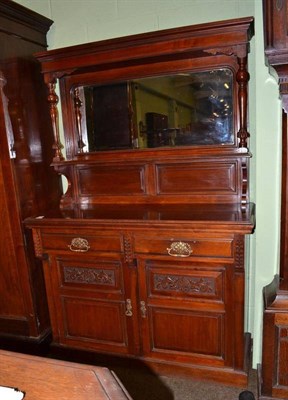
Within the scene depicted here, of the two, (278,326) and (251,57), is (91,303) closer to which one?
(278,326)

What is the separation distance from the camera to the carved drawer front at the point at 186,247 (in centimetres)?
160

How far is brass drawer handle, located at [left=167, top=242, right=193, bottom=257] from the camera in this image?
1.64 m

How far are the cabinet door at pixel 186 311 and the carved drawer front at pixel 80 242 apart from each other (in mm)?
197

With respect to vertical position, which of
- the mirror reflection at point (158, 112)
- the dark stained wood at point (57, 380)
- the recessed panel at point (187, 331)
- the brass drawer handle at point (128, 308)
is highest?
the mirror reflection at point (158, 112)

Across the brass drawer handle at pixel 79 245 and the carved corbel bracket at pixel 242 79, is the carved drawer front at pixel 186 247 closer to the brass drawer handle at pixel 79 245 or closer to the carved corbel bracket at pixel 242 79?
the brass drawer handle at pixel 79 245

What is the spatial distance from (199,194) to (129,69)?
0.90m

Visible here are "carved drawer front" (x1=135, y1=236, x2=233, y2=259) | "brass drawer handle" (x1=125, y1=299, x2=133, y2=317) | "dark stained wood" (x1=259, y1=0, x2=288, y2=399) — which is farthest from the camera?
"brass drawer handle" (x1=125, y1=299, x2=133, y2=317)

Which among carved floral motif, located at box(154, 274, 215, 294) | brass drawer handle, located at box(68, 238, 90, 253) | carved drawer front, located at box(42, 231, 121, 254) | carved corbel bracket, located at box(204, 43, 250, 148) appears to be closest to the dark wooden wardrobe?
carved drawer front, located at box(42, 231, 121, 254)

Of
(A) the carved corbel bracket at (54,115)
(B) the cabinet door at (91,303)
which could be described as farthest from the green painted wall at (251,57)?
(B) the cabinet door at (91,303)

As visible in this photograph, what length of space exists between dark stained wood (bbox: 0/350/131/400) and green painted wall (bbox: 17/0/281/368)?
1229mm

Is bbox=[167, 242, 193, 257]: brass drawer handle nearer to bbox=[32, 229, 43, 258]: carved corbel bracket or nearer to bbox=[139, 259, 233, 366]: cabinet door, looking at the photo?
bbox=[139, 259, 233, 366]: cabinet door

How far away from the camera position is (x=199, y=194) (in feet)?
6.45

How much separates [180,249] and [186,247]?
0.11ft

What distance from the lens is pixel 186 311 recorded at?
1.72 meters
